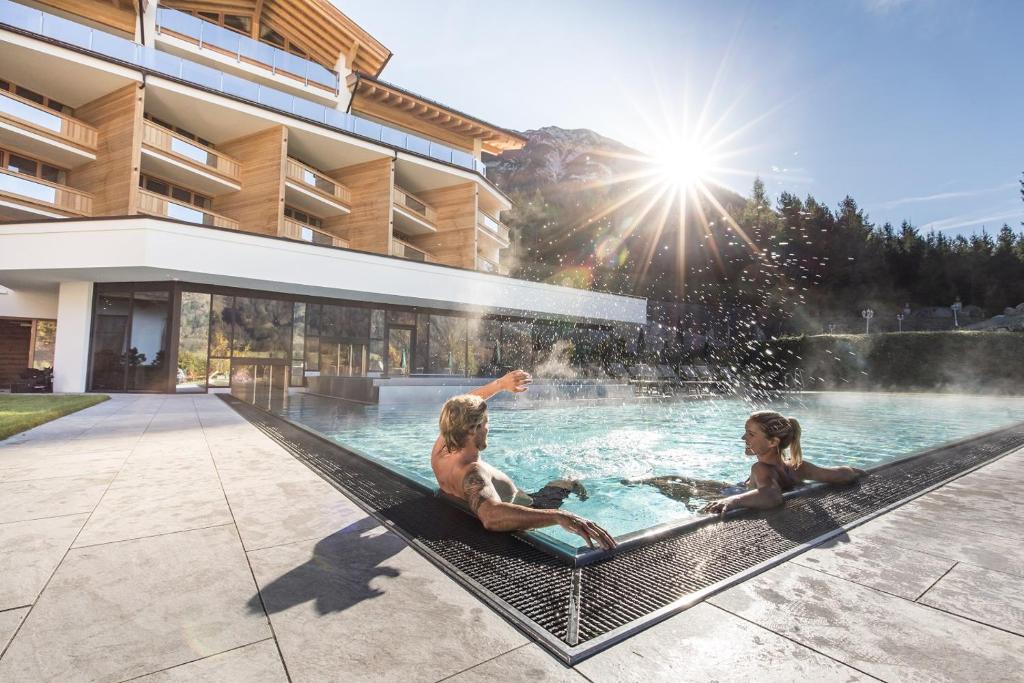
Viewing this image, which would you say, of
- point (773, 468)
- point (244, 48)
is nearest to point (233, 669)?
point (773, 468)

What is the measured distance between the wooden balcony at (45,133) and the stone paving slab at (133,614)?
19816mm

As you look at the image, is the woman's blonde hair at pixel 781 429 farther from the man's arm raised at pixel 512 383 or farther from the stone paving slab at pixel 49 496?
the stone paving slab at pixel 49 496

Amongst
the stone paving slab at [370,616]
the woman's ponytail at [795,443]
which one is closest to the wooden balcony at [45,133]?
the stone paving slab at [370,616]

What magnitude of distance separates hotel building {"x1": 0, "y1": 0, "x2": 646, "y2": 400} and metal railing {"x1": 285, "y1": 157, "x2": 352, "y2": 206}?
0.30 ft

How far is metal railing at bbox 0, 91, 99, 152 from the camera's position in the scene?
49.0 ft

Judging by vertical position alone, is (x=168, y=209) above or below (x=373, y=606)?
above

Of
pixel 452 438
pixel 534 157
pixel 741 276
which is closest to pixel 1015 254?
pixel 741 276

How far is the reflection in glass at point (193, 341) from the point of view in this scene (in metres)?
16.5

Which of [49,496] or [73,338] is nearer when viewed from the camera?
[49,496]

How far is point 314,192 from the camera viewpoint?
20766 millimetres

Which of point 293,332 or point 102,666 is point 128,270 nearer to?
point 293,332

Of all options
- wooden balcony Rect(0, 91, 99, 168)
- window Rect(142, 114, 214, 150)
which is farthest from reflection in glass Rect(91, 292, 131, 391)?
window Rect(142, 114, 214, 150)

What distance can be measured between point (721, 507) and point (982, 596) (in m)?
1.31

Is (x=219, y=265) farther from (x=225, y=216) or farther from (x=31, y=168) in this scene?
(x=31, y=168)
